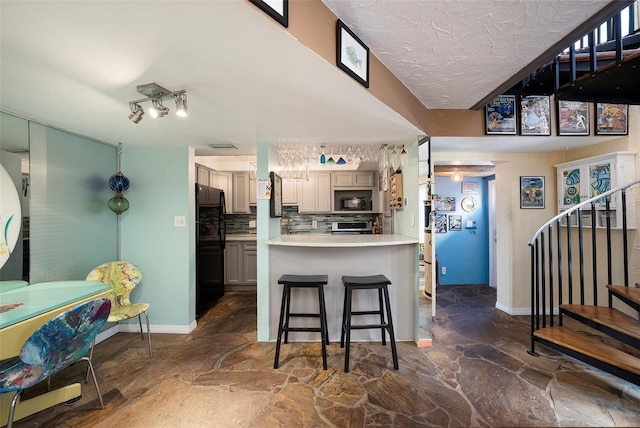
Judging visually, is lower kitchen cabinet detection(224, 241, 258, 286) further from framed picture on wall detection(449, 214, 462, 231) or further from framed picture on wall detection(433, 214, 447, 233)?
framed picture on wall detection(449, 214, 462, 231)

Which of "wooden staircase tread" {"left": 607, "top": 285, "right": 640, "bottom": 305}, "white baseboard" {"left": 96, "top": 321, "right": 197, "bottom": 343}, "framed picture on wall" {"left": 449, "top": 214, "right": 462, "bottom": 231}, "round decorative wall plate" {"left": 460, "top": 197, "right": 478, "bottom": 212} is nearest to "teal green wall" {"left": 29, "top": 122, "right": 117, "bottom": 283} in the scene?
"white baseboard" {"left": 96, "top": 321, "right": 197, "bottom": 343}

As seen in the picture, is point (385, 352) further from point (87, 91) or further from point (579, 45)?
point (579, 45)

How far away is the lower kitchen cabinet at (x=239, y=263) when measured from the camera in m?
4.30

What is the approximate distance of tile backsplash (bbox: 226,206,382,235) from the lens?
4.77 m

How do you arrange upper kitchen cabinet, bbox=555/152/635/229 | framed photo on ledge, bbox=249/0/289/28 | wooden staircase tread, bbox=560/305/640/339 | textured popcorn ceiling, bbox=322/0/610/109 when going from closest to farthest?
framed photo on ledge, bbox=249/0/289/28 → textured popcorn ceiling, bbox=322/0/610/109 → wooden staircase tread, bbox=560/305/640/339 → upper kitchen cabinet, bbox=555/152/635/229

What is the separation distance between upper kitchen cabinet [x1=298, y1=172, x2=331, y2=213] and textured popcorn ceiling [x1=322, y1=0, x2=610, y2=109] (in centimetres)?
286

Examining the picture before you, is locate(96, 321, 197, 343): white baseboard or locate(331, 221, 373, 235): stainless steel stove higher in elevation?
locate(331, 221, 373, 235): stainless steel stove

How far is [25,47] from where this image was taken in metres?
1.13

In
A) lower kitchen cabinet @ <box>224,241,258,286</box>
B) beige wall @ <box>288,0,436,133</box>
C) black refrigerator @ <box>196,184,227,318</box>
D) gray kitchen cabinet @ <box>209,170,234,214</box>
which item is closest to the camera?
beige wall @ <box>288,0,436,133</box>

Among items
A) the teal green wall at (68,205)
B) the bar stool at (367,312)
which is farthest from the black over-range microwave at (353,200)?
the teal green wall at (68,205)

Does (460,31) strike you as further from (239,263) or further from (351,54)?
(239,263)

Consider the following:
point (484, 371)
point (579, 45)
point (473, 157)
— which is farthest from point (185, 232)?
point (579, 45)

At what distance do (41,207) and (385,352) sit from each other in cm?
338

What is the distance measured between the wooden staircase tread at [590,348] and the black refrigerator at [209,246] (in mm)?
3704
